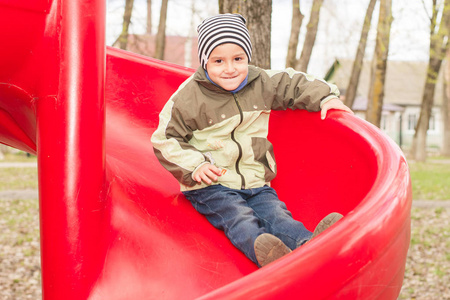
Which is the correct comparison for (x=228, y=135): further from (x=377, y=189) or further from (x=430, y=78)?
(x=430, y=78)

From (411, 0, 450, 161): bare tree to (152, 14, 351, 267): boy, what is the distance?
7842 mm

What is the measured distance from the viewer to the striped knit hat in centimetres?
186

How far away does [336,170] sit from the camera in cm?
190

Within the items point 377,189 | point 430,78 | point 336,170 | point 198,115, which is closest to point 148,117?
point 198,115

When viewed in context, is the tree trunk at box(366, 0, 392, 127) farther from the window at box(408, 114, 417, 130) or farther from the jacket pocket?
the window at box(408, 114, 417, 130)

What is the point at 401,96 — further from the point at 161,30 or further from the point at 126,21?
the point at 126,21

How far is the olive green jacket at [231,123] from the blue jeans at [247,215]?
0.04 metres

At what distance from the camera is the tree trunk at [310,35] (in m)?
7.77

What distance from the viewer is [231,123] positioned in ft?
6.35

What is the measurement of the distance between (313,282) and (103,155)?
0.81 meters

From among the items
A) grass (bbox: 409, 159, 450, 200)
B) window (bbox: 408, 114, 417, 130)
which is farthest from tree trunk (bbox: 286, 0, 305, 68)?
window (bbox: 408, 114, 417, 130)

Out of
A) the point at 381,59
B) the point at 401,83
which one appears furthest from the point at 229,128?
the point at 401,83

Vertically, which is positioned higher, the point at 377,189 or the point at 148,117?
the point at 377,189

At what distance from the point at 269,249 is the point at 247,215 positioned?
22 centimetres
